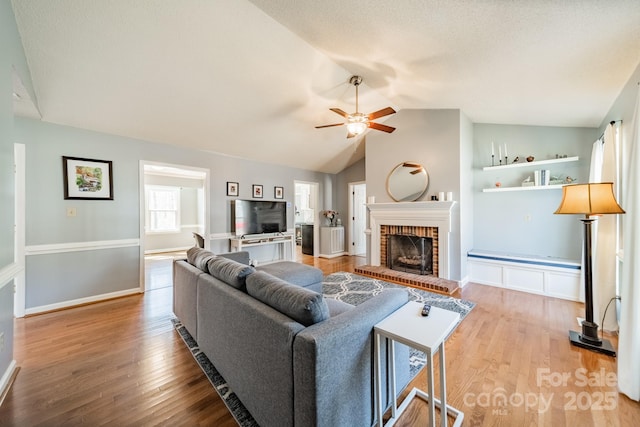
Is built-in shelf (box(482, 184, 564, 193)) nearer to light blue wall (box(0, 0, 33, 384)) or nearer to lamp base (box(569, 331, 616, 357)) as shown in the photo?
lamp base (box(569, 331, 616, 357))

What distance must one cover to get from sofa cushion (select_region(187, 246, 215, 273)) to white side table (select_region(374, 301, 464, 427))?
1640 millimetres

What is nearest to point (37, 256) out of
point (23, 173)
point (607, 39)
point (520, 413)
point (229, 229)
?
point (23, 173)

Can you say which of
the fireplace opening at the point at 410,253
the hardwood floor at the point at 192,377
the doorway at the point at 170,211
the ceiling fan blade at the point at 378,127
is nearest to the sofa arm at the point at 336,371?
the hardwood floor at the point at 192,377

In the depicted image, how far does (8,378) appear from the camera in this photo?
1778mm

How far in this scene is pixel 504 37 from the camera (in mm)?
1864

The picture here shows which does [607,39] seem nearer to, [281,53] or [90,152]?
[281,53]

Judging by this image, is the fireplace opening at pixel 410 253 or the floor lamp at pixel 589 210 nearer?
the floor lamp at pixel 589 210

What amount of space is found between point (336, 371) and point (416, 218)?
A: 3.64 meters

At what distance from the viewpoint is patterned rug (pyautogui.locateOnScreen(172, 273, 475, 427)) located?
1.60m

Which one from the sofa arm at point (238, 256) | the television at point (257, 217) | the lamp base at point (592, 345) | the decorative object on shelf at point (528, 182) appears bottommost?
the lamp base at point (592, 345)

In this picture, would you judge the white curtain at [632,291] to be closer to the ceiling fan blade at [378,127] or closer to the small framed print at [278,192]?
the ceiling fan blade at [378,127]

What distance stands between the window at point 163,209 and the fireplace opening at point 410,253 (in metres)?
6.56

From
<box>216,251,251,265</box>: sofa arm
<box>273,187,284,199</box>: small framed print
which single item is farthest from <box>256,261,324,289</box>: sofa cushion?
<box>273,187,284,199</box>: small framed print

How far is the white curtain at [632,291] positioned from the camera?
63.3 inches
